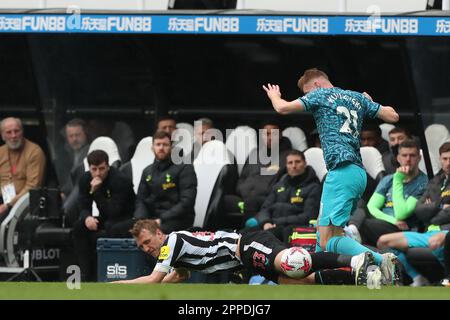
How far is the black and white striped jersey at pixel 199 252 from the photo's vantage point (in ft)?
34.1

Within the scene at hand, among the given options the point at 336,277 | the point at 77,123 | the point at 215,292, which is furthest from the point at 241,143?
the point at 215,292

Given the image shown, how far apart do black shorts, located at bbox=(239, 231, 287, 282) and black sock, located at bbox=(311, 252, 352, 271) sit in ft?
0.95

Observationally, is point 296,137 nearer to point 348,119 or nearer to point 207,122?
point 207,122

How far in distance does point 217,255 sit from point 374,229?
107 inches

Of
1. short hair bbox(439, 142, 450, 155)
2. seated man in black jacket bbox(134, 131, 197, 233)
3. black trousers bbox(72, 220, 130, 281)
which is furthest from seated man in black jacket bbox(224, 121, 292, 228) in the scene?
short hair bbox(439, 142, 450, 155)

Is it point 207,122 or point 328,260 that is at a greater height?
point 207,122

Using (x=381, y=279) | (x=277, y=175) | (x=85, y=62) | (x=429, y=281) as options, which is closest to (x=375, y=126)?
(x=277, y=175)

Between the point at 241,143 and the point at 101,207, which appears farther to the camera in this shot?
the point at 241,143

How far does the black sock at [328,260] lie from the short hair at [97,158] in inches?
152

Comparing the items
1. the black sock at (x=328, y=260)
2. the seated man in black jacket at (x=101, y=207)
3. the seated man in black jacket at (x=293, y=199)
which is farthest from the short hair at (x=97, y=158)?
the black sock at (x=328, y=260)

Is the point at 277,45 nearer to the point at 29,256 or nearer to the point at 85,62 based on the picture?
the point at 85,62

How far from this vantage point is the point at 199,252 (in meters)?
10.6

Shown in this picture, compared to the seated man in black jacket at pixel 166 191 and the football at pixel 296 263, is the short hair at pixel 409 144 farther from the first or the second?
the football at pixel 296 263

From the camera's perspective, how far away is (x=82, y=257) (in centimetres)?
1357
